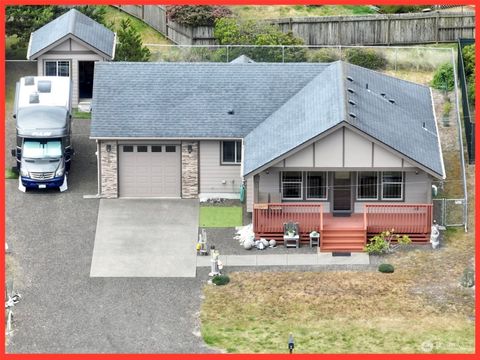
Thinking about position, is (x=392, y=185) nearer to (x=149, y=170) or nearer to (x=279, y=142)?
(x=279, y=142)

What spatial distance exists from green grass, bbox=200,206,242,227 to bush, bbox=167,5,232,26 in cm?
1692

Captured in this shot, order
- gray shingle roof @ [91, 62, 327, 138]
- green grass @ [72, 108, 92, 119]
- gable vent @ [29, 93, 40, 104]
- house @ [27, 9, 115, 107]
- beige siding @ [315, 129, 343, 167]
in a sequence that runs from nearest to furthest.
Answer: beige siding @ [315, 129, 343, 167]
gray shingle roof @ [91, 62, 327, 138]
gable vent @ [29, 93, 40, 104]
green grass @ [72, 108, 92, 119]
house @ [27, 9, 115, 107]

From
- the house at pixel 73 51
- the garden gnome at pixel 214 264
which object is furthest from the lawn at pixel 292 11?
the garden gnome at pixel 214 264

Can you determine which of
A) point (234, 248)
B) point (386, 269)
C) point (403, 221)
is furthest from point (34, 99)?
point (386, 269)

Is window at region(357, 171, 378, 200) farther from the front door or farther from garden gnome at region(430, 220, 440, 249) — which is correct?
garden gnome at region(430, 220, 440, 249)

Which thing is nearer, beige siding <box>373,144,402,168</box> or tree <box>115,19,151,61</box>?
beige siding <box>373,144,402,168</box>

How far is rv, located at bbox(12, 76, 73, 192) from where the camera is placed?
7200 cm

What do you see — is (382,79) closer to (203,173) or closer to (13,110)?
(203,173)

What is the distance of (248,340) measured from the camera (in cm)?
6041

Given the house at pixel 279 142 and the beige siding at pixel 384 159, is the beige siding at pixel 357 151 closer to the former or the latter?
the house at pixel 279 142

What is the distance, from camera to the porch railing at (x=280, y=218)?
2677 inches

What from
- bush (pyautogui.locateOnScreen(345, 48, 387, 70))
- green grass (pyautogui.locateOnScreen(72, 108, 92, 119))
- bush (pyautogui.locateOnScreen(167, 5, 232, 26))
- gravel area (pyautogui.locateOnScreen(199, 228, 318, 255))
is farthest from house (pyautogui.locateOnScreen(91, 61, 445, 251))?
bush (pyautogui.locateOnScreen(167, 5, 232, 26))

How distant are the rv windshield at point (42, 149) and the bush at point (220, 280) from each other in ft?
35.7

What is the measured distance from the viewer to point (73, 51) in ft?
263
